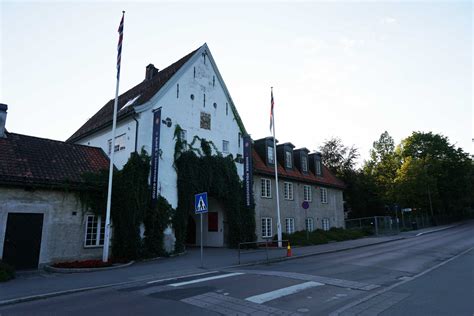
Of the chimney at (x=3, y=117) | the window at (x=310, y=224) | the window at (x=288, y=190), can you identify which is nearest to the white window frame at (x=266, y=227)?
the window at (x=288, y=190)

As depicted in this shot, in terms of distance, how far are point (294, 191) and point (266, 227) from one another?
5.07m

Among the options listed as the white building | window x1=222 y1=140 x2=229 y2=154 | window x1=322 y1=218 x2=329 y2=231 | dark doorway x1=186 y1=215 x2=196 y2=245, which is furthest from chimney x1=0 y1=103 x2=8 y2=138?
window x1=322 y1=218 x2=329 y2=231

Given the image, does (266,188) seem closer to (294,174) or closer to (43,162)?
(294,174)

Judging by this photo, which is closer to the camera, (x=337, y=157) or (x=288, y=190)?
(x=288, y=190)

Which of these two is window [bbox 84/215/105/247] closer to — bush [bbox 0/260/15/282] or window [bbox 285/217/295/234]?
bush [bbox 0/260/15/282]

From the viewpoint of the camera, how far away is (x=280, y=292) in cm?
923

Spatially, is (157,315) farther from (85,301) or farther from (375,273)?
(375,273)

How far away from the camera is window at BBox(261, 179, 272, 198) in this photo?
26828 millimetres

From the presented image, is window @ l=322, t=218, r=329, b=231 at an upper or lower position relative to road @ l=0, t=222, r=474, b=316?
upper

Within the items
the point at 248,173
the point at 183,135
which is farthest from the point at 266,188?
the point at 183,135

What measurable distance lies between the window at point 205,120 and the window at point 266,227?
8.62 m

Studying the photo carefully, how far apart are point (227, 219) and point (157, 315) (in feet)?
52.5

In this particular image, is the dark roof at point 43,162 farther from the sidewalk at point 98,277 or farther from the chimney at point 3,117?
the sidewalk at point 98,277

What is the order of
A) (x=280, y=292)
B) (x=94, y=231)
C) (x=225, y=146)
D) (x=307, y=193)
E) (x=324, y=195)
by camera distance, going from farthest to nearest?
(x=324, y=195)
(x=307, y=193)
(x=225, y=146)
(x=94, y=231)
(x=280, y=292)
